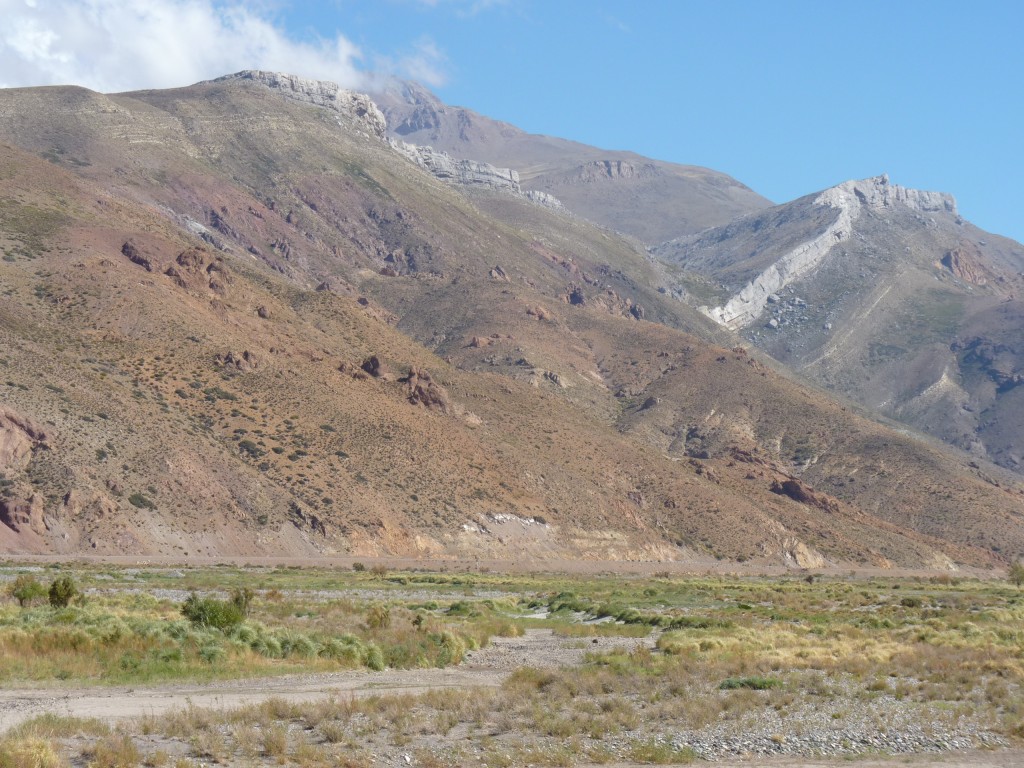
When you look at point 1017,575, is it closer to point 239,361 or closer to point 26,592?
point 239,361

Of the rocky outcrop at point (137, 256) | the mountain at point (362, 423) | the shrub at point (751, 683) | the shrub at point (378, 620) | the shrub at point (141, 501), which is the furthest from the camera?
the rocky outcrop at point (137, 256)

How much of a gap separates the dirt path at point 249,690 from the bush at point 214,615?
150 inches

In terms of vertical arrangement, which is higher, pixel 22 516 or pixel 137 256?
pixel 137 256

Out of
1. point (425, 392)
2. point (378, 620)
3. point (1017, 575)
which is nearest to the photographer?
point (378, 620)

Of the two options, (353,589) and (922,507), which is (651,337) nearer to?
(922,507)

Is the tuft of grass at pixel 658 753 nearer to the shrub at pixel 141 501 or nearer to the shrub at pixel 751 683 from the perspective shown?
the shrub at pixel 751 683

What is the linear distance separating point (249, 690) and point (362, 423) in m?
78.4

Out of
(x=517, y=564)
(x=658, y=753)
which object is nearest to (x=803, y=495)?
(x=517, y=564)

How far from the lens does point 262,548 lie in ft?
278

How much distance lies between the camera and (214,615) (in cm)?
3027

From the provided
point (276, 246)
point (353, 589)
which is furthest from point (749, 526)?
point (276, 246)

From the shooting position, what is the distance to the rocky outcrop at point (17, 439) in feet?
256

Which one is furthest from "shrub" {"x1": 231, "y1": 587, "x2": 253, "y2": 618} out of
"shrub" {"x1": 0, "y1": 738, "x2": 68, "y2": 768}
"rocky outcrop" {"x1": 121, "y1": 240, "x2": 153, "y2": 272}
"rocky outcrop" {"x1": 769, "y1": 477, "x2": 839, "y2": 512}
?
"rocky outcrop" {"x1": 769, "y1": 477, "x2": 839, "y2": 512}

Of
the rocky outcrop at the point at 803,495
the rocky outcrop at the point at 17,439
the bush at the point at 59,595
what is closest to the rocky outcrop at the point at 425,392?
the rocky outcrop at the point at 17,439
